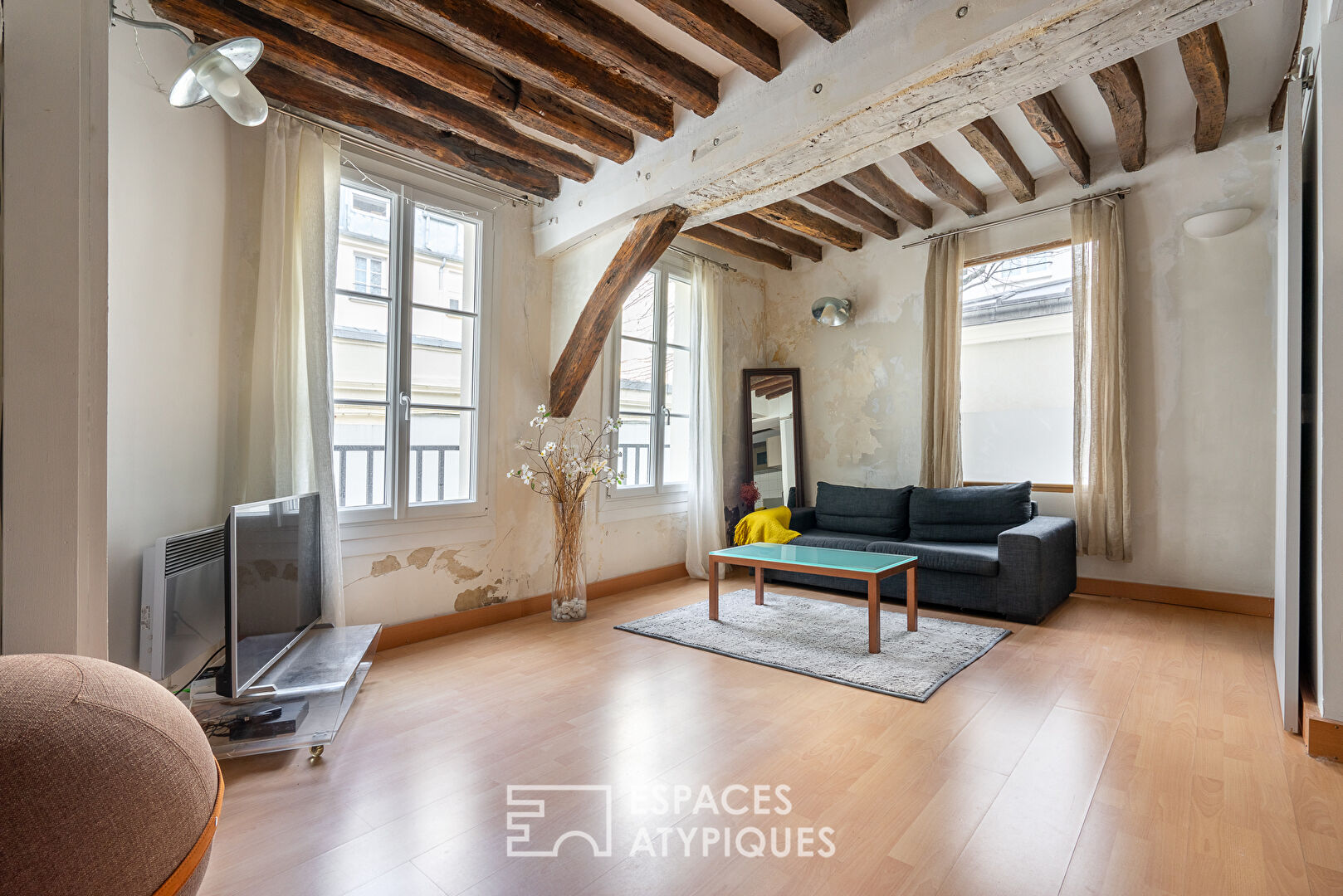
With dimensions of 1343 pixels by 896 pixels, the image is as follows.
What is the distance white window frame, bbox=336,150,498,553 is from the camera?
10.7 feet

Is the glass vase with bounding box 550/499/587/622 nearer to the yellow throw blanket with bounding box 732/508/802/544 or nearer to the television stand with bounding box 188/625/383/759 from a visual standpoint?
the television stand with bounding box 188/625/383/759

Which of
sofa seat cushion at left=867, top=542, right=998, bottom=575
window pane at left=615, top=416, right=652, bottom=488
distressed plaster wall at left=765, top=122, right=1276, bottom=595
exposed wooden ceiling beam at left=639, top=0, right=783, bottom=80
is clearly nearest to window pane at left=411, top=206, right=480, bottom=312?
window pane at left=615, top=416, right=652, bottom=488

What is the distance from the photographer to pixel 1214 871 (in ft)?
4.95

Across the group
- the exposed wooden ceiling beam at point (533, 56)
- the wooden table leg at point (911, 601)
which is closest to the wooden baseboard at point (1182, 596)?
the wooden table leg at point (911, 601)

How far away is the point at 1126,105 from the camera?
130 inches

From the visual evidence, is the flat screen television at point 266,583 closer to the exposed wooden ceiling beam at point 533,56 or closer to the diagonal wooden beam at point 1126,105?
the exposed wooden ceiling beam at point 533,56

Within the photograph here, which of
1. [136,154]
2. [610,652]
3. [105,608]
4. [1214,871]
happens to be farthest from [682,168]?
[1214,871]

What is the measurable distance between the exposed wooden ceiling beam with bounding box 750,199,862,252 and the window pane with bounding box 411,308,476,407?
2057 mm

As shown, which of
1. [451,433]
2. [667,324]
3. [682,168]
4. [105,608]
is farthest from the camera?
[667,324]

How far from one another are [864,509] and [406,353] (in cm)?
331

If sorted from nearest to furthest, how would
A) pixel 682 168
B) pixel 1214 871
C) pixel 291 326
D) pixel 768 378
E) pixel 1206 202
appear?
pixel 1214 871 → pixel 291 326 → pixel 682 168 → pixel 1206 202 → pixel 768 378

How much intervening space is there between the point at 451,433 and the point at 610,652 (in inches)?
59.6

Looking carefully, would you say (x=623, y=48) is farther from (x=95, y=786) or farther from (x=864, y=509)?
(x=864, y=509)

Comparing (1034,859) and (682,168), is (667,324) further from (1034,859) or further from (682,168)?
(1034,859)
